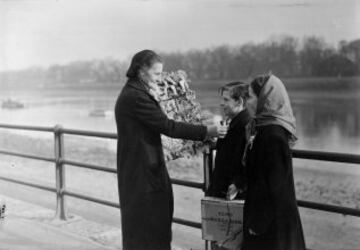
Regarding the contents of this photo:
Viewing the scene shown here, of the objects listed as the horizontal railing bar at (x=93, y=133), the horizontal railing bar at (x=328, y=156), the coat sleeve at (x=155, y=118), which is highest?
the coat sleeve at (x=155, y=118)

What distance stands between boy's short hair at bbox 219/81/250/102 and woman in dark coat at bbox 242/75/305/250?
0.25 m

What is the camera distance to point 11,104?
2138 cm

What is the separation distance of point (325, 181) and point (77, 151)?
13860mm

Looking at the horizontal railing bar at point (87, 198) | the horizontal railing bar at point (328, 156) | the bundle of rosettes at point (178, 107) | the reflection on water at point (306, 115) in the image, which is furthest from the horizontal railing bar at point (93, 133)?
the horizontal railing bar at point (328, 156)

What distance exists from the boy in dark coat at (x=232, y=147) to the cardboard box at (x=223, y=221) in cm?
6

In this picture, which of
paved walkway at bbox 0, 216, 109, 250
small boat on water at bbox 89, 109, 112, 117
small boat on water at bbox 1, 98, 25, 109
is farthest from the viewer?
small boat on water at bbox 89, 109, 112, 117

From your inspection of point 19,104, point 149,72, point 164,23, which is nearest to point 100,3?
→ point 19,104

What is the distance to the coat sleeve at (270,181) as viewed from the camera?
2.32 metres

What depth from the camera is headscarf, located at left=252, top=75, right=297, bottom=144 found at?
2.32 meters

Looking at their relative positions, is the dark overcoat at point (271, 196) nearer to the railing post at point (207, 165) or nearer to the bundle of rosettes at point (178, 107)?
the bundle of rosettes at point (178, 107)

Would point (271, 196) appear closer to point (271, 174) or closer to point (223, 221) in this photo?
point (271, 174)

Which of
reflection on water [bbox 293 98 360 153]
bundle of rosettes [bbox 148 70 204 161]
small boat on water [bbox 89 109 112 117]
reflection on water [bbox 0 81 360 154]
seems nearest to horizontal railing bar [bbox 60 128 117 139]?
bundle of rosettes [bbox 148 70 204 161]

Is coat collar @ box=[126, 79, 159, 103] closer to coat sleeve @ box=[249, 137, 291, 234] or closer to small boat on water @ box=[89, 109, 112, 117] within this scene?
coat sleeve @ box=[249, 137, 291, 234]

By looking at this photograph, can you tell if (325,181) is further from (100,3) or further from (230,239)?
(230,239)
